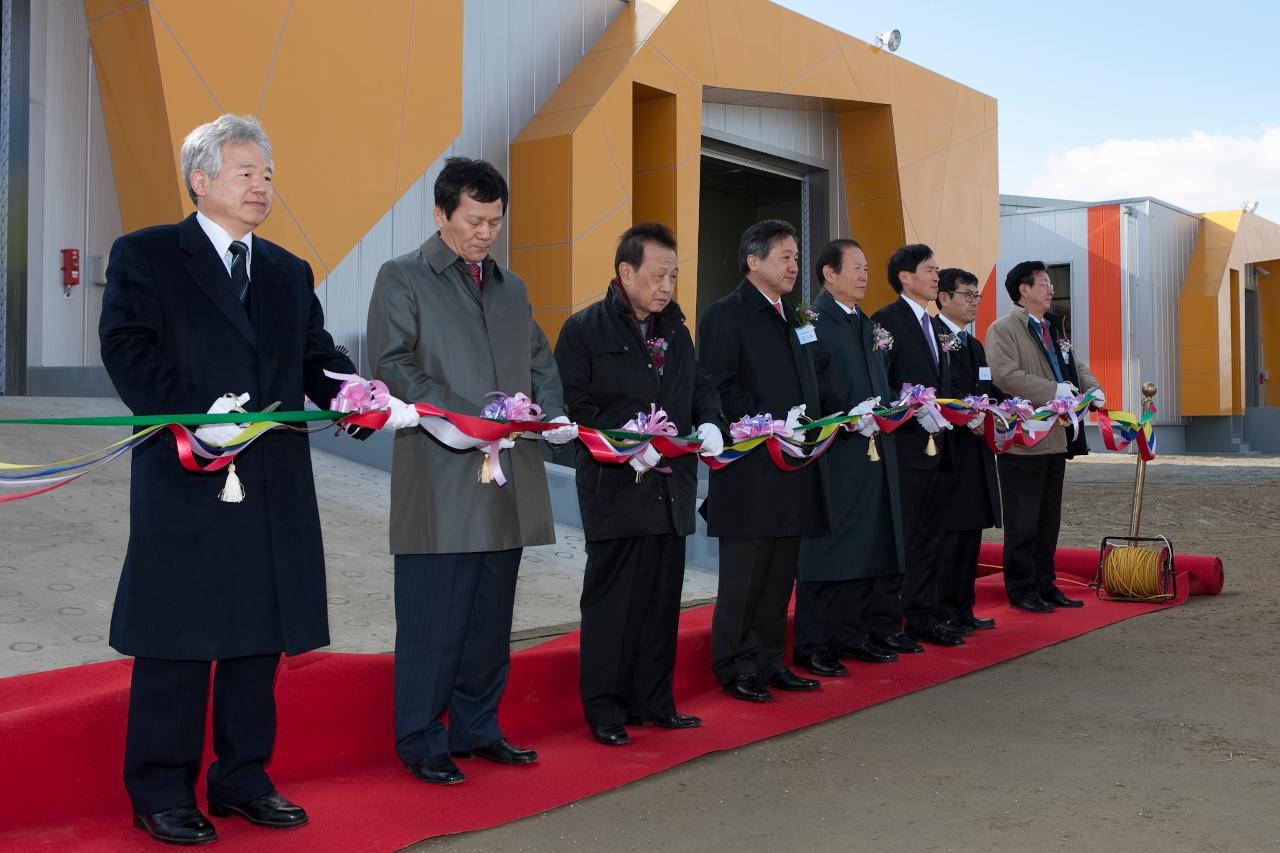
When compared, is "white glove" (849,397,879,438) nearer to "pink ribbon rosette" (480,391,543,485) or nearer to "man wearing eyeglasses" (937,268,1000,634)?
"man wearing eyeglasses" (937,268,1000,634)

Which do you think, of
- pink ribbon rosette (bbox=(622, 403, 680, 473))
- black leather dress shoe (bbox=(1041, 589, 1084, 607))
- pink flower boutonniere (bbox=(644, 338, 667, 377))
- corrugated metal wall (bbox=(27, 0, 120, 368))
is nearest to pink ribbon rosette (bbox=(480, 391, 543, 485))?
pink ribbon rosette (bbox=(622, 403, 680, 473))

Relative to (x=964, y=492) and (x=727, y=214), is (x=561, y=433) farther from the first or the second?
(x=727, y=214)

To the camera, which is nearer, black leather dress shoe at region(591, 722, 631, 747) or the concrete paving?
black leather dress shoe at region(591, 722, 631, 747)

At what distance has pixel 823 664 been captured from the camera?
4664 mm

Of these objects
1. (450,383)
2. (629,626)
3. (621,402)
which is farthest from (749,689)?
(450,383)

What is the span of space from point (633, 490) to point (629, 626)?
1.43ft

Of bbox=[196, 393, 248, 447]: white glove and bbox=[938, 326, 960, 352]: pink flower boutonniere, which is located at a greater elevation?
bbox=[938, 326, 960, 352]: pink flower boutonniere

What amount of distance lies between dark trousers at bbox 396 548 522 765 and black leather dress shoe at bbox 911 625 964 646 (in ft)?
8.35

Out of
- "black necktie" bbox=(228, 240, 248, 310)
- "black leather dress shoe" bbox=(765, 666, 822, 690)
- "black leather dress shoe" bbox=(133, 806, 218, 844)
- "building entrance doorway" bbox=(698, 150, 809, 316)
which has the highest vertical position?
"building entrance doorway" bbox=(698, 150, 809, 316)

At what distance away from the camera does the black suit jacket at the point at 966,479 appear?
215 inches

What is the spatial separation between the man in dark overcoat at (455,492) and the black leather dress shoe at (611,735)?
1.03ft

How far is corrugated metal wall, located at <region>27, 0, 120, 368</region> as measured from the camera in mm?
8742

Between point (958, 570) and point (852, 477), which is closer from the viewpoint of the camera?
point (852, 477)

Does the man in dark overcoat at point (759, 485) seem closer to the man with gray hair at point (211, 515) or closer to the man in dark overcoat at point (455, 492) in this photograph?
the man in dark overcoat at point (455, 492)
